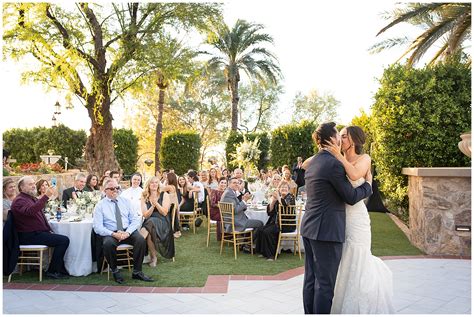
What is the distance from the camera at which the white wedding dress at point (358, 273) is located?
12.4 ft

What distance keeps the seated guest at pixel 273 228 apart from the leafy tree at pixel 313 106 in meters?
35.0

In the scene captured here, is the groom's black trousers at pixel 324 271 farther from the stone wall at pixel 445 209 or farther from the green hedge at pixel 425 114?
the green hedge at pixel 425 114

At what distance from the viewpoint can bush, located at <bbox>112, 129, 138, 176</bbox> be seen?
21.3 meters

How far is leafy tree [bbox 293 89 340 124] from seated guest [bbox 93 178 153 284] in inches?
1432

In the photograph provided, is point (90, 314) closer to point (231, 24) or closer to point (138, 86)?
point (138, 86)

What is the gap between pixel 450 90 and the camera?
866 centimetres

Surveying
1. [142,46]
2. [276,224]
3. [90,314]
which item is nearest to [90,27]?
[142,46]

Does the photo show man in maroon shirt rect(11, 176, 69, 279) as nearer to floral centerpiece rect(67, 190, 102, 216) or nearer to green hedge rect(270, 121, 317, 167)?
floral centerpiece rect(67, 190, 102, 216)

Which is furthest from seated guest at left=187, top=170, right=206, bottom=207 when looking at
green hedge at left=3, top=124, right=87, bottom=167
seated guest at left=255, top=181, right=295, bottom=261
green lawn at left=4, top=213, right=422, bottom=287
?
green hedge at left=3, top=124, right=87, bottom=167

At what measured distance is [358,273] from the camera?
378 centimetres

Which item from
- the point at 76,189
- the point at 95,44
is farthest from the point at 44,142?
the point at 76,189

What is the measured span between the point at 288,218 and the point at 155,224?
2199 millimetres

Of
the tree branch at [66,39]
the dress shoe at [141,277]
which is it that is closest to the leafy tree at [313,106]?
the tree branch at [66,39]

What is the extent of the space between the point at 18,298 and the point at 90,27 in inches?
437
